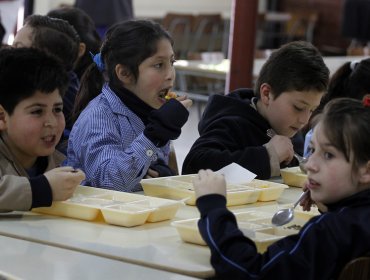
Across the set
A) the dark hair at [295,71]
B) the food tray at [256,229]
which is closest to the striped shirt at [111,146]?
the food tray at [256,229]

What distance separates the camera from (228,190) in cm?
263

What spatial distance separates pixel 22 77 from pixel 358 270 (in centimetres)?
117

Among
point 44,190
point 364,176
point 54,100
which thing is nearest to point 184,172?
point 54,100

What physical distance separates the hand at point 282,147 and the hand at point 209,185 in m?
1.01

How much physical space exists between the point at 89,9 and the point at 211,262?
16.7ft

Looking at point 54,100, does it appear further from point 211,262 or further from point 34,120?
point 211,262

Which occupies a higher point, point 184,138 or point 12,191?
point 12,191

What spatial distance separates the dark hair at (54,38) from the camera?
3805 millimetres

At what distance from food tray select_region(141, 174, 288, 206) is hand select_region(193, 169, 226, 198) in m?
0.43

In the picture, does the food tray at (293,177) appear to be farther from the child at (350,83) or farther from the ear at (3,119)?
the ear at (3,119)

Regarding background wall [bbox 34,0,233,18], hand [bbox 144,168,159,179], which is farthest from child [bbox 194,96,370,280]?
background wall [bbox 34,0,233,18]

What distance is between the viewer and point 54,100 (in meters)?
2.58

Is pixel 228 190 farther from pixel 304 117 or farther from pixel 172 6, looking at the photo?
pixel 172 6

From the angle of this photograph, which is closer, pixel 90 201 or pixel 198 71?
pixel 90 201
